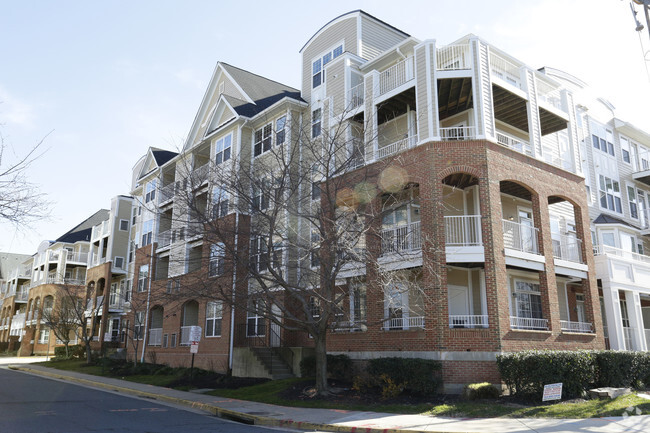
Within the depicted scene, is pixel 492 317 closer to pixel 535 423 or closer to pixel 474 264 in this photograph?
pixel 474 264

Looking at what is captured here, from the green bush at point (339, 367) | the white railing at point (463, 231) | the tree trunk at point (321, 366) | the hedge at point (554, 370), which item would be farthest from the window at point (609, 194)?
the tree trunk at point (321, 366)

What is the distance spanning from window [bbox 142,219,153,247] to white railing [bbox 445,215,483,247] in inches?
908

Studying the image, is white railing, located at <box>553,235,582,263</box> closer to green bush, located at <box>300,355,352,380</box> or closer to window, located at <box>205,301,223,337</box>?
green bush, located at <box>300,355,352,380</box>

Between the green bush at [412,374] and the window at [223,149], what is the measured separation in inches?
634

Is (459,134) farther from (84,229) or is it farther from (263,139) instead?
(84,229)

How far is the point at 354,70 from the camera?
78.4 ft

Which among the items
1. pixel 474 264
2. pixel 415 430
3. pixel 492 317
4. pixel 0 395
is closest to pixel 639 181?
pixel 474 264

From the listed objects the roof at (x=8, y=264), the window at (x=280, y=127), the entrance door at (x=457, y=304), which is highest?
the roof at (x=8, y=264)

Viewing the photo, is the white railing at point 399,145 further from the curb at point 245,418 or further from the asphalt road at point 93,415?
the asphalt road at point 93,415

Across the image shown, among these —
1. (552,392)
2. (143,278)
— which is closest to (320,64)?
(143,278)

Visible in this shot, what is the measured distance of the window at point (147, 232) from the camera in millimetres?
35875

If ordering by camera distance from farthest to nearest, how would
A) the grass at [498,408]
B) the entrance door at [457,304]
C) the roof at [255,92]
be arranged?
the roof at [255,92], the entrance door at [457,304], the grass at [498,408]

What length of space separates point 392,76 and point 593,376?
13.5 m

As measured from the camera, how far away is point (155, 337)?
32.1 metres
